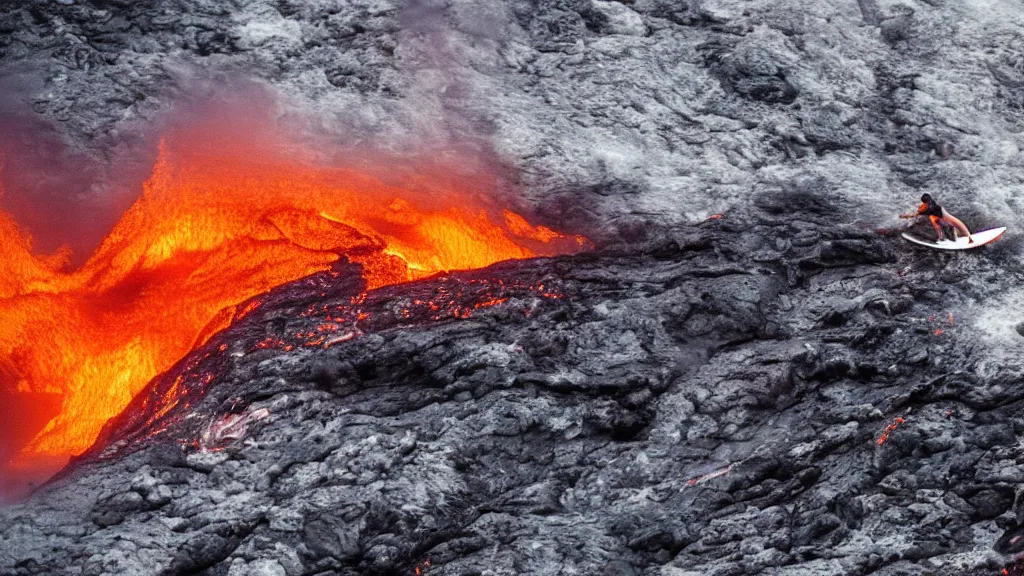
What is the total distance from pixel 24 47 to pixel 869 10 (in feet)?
30.9

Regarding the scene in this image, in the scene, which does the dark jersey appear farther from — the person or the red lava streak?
the red lava streak

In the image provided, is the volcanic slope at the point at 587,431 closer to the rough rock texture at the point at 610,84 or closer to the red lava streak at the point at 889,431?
the red lava streak at the point at 889,431

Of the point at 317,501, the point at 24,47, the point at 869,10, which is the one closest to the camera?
the point at 317,501

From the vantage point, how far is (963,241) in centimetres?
828

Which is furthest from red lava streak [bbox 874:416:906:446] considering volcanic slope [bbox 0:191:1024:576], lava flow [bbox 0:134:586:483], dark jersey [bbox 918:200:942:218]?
lava flow [bbox 0:134:586:483]

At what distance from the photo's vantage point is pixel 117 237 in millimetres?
8664

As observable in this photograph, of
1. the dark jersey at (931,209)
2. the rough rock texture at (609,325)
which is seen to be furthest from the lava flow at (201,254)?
the dark jersey at (931,209)

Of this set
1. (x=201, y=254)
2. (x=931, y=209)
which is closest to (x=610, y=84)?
(x=931, y=209)

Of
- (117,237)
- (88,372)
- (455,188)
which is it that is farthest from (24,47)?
(455,188)

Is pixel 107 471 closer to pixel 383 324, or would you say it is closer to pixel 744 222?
pixel 383 324

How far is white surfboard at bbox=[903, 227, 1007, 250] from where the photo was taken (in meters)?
8.25

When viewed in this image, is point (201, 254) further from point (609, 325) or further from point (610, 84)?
point (610, 84)

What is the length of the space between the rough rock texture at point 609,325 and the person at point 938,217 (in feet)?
0.76

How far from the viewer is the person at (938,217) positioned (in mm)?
8195
